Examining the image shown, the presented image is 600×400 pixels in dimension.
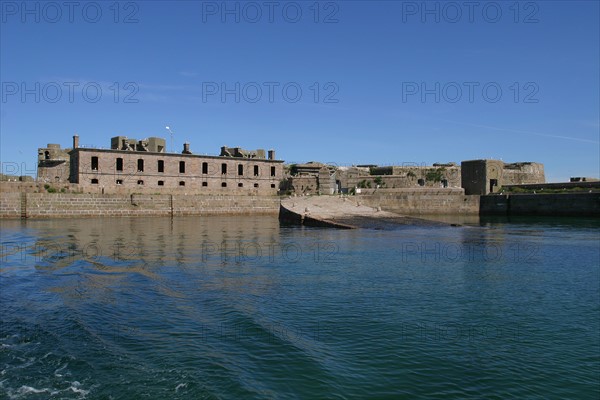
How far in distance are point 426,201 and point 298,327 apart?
45.5m

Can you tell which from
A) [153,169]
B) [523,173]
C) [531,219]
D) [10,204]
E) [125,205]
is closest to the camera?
[10,204]

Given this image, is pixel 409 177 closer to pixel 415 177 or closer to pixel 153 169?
pixel 415 177

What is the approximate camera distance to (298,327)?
9.15 metres

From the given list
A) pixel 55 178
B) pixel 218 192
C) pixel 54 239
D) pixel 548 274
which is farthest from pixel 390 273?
pixel 55 178

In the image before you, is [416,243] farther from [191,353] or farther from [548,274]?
[191,353]

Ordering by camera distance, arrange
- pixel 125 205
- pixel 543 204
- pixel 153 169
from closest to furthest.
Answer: pixel 125 205, pixel 543 204, pixel 153 169

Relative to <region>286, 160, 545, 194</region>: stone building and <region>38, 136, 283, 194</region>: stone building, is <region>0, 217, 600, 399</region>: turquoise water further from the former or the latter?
<region>286, 160, 545, 194</region>: stone building

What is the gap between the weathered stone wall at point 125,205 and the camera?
39.8 metres

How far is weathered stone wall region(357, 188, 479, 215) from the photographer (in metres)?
52.3

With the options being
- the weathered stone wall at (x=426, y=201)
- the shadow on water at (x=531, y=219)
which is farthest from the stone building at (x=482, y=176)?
the shadow on water at (x=531, y=219)

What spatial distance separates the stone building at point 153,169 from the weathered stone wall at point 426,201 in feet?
42.6

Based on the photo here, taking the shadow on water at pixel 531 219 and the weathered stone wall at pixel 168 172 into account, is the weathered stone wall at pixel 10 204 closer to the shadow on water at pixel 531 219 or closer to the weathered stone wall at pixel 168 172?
the weathered stone wall at pixel 168 172

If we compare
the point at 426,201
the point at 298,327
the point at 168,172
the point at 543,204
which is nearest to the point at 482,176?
the point at 426,201

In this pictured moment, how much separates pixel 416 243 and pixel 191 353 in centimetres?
1730
